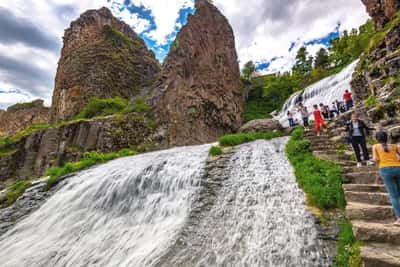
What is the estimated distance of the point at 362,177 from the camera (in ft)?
17.8

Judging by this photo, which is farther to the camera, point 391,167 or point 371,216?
point 371,216

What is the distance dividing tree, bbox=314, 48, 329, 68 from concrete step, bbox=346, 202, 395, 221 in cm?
5496

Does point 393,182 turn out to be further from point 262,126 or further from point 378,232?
point 262,126

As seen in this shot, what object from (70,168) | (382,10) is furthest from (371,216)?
(382,10)

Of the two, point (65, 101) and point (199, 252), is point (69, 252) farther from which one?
point (65, 101)

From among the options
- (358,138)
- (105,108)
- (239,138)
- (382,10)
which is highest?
(382,10)

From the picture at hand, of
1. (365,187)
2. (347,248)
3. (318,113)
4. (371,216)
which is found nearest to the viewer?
(347,248)

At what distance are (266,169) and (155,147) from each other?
13.1 meters

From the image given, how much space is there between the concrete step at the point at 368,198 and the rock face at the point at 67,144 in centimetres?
1561

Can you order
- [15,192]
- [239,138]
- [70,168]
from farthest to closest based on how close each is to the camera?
1. [239,138]
2. [70,168]
3. [15,192]

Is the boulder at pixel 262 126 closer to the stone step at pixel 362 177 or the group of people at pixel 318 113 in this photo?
the group of people at pixel 318 113

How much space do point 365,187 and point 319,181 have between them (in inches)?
37.3

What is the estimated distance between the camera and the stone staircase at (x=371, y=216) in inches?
123

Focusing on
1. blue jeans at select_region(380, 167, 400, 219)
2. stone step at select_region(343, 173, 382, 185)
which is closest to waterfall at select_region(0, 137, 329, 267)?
stone step at select_region(343, 173, 382, 185)
